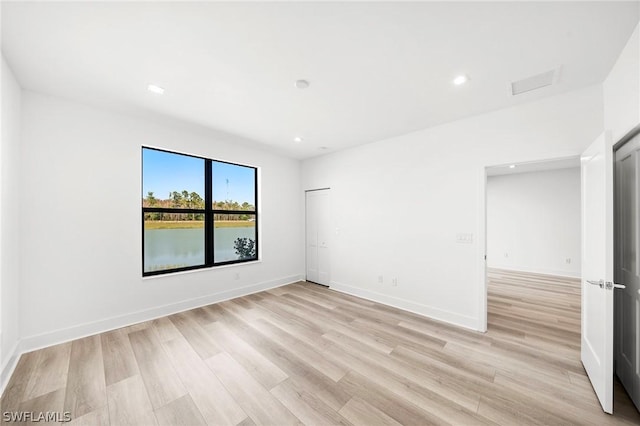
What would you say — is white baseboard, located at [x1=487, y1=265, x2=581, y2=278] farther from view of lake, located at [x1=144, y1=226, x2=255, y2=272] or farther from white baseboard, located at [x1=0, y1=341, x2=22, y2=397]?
white baseboard, located at [x1=0, y1=341, x2=22, y2=397]

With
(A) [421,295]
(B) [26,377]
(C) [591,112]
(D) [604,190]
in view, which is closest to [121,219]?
(B) [26,377]

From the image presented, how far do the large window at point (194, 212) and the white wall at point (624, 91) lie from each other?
4680 mm

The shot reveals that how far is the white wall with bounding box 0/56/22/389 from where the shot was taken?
2045 millimetres

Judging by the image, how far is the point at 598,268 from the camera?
1.85 m

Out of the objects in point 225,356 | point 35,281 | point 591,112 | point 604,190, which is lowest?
point 225,356

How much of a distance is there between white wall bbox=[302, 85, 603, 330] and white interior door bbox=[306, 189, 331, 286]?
11.9 inches

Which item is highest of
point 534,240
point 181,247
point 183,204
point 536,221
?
point 183,204

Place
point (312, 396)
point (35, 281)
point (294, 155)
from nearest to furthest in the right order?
1. point (312, 396)
2. point (35, 281)
3. point (294, 155)

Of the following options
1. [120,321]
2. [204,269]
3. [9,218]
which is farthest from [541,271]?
[9,218]

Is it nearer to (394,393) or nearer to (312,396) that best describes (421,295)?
(394,393)

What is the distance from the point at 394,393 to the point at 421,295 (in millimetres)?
1883

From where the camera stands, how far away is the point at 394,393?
190cm

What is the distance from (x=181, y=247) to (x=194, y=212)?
1.94 ft

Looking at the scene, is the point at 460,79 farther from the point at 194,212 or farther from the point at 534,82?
the point at 194,212
